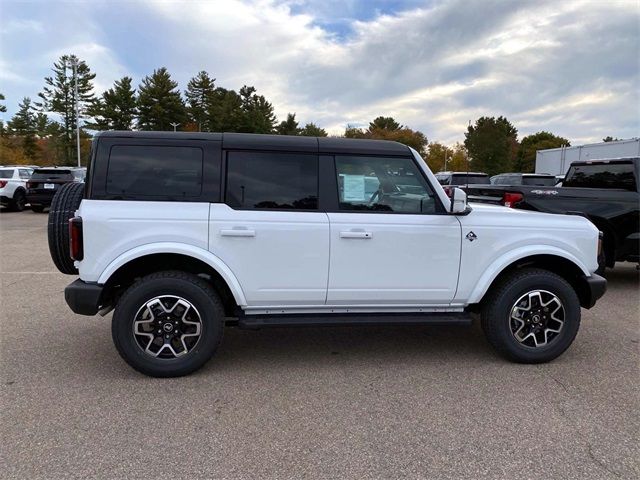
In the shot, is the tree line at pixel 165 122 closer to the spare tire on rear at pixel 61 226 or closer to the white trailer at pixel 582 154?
the white trailer at pixel 582 154

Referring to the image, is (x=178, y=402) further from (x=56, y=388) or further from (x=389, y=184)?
(x=389, y=184)

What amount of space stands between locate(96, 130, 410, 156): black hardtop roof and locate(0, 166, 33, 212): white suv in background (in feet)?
54.5

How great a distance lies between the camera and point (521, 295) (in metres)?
3.97

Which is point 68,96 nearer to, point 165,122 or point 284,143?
point 165,122

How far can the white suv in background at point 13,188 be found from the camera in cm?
1731

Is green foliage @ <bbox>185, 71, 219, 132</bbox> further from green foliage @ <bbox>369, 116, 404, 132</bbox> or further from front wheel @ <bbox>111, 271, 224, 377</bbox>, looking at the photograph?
front wheel @ <bbox>111, 271, 224, 377</bbox>

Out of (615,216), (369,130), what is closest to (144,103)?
(369,130)

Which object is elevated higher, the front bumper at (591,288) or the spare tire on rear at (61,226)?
the spare tire on rear at (61,226)

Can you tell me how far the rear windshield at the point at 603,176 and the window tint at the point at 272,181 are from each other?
5.67 m

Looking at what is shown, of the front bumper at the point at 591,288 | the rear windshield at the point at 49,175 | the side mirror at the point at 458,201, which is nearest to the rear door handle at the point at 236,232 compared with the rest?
the side mirror at the point at 458,201

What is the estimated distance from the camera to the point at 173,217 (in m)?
3.60

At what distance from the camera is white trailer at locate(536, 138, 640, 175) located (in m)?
18.0

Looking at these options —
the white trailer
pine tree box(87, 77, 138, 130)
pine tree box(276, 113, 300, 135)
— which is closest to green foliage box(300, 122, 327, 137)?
pine tree box(276, 113, 300, 135)

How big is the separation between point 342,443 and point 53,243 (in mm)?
2753
